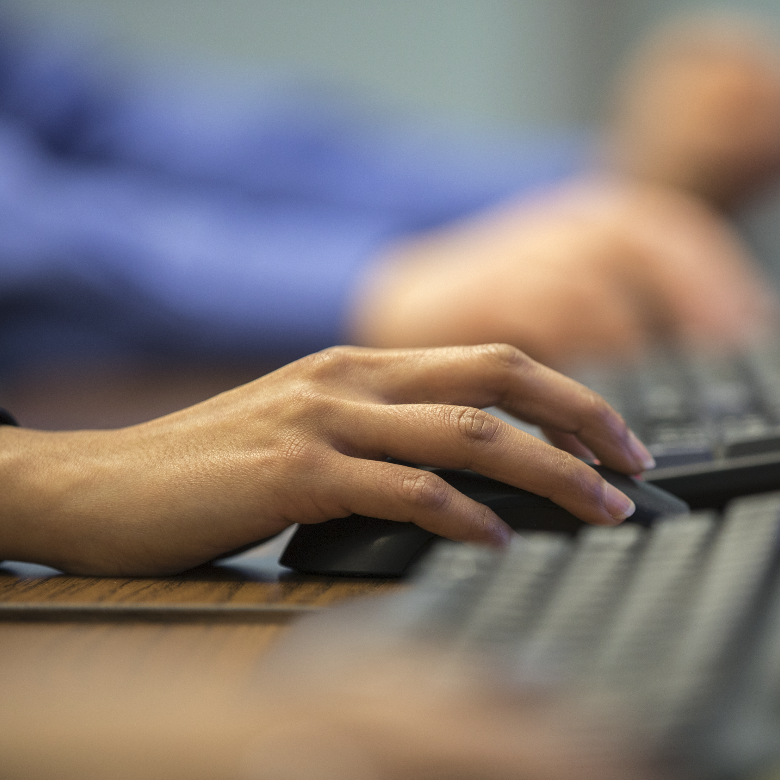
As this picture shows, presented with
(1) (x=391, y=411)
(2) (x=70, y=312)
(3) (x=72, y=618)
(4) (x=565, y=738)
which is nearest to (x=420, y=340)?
(2) (x=70, y=312)

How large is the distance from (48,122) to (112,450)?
3.75 feet

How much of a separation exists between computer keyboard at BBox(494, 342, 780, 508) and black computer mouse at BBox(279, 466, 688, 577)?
0.04 meters

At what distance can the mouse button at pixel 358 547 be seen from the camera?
36 cm

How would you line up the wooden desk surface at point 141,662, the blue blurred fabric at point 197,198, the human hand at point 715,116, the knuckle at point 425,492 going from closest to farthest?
the wooden desk surface at point 141,662 → the knuckle at point 425,492 → the blue blurred fabric at point 197,198 → the human hand at point 715,116

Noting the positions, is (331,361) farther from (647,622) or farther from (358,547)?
(647,622)

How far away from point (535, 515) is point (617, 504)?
36 millimetres

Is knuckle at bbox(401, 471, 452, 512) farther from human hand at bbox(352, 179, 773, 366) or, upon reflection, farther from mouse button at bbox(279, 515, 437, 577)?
human hand at bbox(352, 179, 773, 366)

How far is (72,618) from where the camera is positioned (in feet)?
1.00

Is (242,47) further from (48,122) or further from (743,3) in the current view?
(743,3)

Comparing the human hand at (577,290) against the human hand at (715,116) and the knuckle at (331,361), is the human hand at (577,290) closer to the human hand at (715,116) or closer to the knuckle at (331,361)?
the human hand at (715,116)

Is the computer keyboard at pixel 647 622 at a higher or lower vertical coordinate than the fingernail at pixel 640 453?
higher

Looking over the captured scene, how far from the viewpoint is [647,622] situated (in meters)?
0.24

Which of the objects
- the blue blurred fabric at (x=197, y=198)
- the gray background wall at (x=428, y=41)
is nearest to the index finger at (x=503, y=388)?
the blue blurred fabric at (x=197, y=198)

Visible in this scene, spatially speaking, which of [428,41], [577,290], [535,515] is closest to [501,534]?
[535,515]
